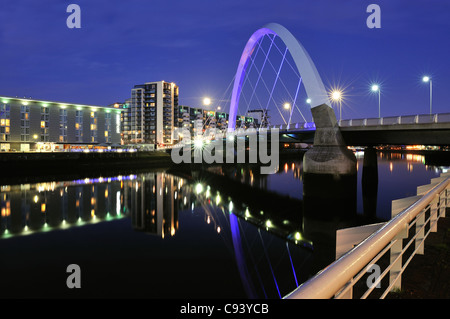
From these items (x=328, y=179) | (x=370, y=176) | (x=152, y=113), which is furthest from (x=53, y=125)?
(x=370, y=176)

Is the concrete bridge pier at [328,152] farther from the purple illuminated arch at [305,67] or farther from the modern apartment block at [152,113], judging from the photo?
the modern apartment block at [152,113]

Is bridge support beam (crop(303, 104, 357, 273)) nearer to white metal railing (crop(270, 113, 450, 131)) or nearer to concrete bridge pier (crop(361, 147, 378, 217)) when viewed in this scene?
white metal railing (crop(270, 113, 450, 131))

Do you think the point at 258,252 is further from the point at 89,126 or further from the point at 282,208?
the point at 89,126

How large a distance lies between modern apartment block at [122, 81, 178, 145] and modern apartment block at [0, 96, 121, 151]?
152ft

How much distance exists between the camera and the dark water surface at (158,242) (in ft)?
35.1

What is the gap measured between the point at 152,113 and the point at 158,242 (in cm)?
12057

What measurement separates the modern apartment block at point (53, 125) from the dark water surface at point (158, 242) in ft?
138

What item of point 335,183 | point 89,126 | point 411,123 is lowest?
point 335,183

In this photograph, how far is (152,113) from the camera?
131375 millimetres

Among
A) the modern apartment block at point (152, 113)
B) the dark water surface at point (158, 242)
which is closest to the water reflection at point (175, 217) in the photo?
the dark water surface at point (158, 242)

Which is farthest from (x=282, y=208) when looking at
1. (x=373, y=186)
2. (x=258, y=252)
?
(x=373, y=186)

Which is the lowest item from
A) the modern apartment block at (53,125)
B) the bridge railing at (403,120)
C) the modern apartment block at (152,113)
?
the bridge railing at (403,120)
